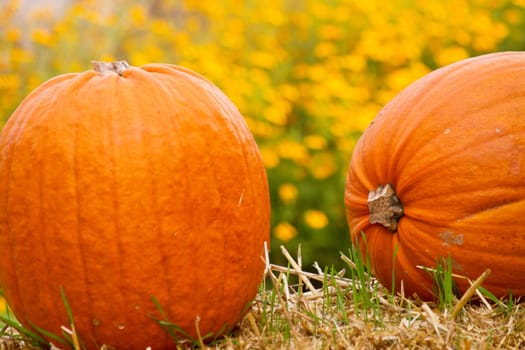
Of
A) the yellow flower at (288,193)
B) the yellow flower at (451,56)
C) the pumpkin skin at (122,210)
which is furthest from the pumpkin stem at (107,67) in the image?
the yellow flower at (451,56)

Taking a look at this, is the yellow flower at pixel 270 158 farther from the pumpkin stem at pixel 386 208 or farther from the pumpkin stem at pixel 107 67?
the pumpkin stem at pixel 107 67

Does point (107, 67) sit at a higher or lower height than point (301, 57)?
higher

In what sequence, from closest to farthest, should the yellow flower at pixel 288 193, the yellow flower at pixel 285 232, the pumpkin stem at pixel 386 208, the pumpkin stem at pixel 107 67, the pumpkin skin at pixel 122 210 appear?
the pumpkin skin at pixel 122 210 < the pumpkin stem at pixel 107 67 < the pumpkin stem at pixel 386 208 < the yellow flower at pixel 285 232 < the yellow flower at pixel 288 193

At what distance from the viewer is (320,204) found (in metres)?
4.61

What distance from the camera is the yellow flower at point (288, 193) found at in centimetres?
443

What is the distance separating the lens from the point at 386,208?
239 cm

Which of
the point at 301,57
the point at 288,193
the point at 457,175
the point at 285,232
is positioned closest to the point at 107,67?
the point at 457,175

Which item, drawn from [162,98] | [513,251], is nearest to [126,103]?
[162,98]

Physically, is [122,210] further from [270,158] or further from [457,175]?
[270,158]

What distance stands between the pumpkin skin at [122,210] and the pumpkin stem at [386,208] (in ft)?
1.60

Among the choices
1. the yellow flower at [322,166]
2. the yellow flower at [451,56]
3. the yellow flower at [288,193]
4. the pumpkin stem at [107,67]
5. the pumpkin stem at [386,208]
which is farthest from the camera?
the yellow flower at [451,56]

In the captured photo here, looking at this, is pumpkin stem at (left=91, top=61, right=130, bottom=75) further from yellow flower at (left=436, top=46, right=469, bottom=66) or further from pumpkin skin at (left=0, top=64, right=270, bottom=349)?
yellow flower at (left=436, top=46, right=469, bottom=66)

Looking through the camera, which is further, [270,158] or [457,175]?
[270,158]

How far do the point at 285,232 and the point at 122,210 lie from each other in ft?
7.63
